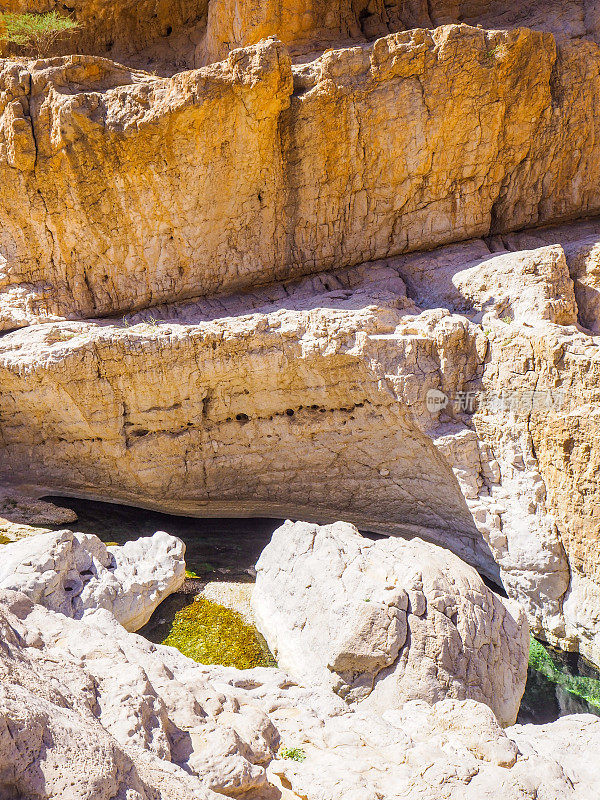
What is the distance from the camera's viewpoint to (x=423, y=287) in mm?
11008

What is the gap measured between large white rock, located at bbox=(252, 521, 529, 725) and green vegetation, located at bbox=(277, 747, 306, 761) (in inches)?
95.8

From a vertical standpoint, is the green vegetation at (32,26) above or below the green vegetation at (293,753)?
above

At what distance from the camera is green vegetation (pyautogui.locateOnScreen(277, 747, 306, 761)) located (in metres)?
4.40

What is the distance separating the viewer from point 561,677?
8.55 m

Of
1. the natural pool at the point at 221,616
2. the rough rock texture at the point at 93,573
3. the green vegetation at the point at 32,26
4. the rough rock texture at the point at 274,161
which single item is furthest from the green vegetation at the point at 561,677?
the green vegetation at the point at 32,26

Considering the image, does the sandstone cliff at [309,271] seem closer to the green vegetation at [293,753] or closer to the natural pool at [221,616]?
the natural pool at [221,616]

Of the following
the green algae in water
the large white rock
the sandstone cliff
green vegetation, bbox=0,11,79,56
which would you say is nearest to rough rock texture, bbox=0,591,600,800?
the large white rock

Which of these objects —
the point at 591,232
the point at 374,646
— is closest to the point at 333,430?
the point at 374,646

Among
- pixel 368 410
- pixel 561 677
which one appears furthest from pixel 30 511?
pixel 561 677

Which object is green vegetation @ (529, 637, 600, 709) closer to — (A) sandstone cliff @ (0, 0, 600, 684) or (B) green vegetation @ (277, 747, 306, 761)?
(A) sandstone cliff @ (0, 0, 600, 684)

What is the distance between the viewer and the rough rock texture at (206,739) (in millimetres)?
2838

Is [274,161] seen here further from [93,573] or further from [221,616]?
[221,616]

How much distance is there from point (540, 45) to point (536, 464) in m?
7.93

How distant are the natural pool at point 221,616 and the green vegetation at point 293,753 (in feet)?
12.5
